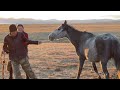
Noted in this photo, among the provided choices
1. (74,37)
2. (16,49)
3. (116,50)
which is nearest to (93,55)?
(116,50)

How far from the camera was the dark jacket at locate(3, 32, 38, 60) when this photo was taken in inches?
304

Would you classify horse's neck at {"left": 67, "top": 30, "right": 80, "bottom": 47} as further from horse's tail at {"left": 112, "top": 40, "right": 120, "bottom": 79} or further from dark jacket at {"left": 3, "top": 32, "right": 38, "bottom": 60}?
dark jacket at {"left": 3, "top": 32, "right": 38, "bottom": 60}

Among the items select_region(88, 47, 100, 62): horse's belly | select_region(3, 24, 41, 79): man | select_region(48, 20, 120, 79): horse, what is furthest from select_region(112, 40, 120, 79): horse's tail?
select_region(3, 24, 41, 79): man

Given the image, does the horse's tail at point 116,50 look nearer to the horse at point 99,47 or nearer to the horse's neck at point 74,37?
the horse at point 99,47

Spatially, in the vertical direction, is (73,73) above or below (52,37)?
below

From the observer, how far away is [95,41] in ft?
29.9

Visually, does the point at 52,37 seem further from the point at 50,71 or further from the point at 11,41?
the point at 11,41

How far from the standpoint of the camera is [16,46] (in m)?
7.73

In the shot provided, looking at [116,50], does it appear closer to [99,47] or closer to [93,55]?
[99,47]

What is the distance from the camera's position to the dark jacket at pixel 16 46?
7.71 metres

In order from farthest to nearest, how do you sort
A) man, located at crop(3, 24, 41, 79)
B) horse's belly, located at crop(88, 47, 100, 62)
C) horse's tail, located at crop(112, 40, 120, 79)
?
1. horse's belly, located at crop(88, 47, 100, 62)
2. horse's tail, located at crop(112, 40, 120, 79)
3. man, located at crop(3, 24, 41, 79)
